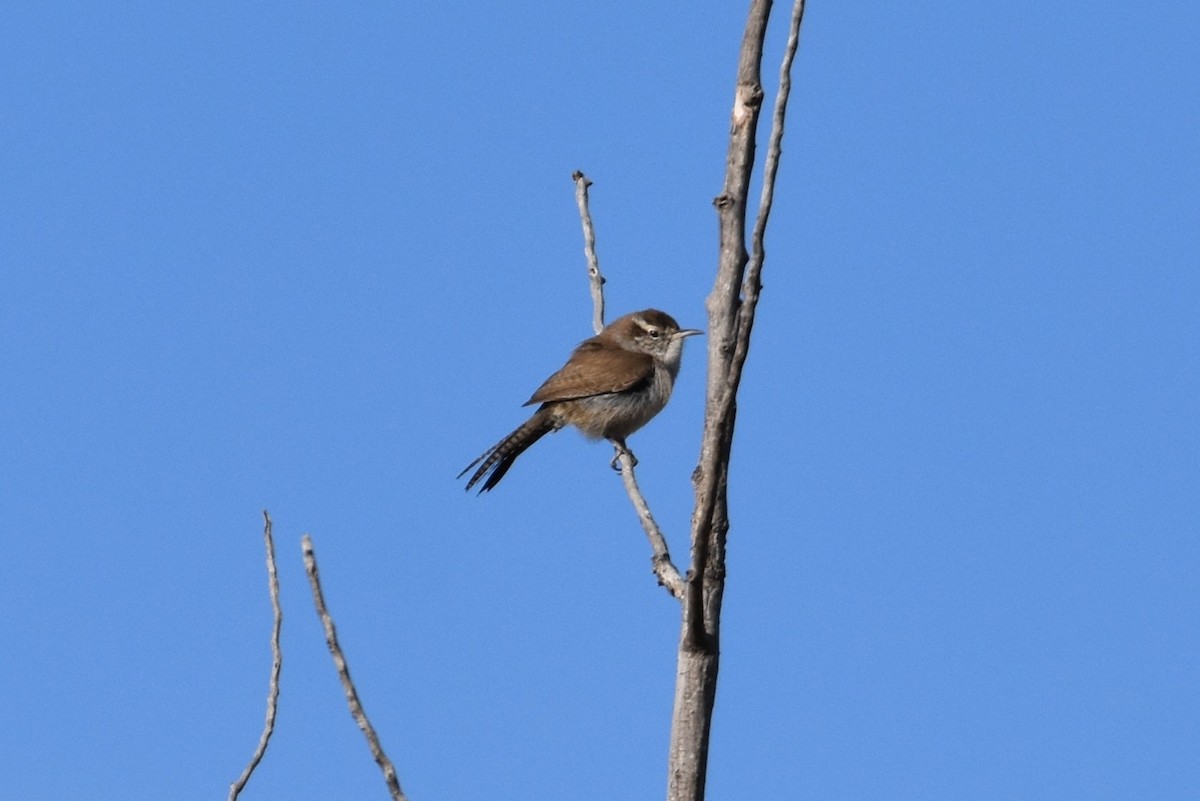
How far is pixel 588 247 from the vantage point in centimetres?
484

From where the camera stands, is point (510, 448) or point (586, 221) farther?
point (510, 448)

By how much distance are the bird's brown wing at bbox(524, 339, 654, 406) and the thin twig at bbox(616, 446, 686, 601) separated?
13.0 ft

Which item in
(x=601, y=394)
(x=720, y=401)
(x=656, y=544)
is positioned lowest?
(x=720, y=401)

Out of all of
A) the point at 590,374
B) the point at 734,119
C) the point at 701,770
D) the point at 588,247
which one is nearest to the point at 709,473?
the point at 701,770

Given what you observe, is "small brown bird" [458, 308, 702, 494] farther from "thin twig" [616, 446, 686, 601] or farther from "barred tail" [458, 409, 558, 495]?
"thin twig" [616, 446, 686, 601]

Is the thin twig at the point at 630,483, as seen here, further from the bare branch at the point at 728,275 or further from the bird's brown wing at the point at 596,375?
the bird's brown wing at the point at 596,375

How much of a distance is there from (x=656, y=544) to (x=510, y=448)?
4.92 m

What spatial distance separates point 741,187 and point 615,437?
248 inches

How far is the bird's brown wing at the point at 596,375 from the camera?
887 cm

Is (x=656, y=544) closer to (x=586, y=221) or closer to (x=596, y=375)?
(x=586, y=221)

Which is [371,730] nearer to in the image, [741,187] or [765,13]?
[741,187]

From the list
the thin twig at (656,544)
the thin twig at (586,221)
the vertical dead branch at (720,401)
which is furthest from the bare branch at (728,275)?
the thin twig at (586,221)

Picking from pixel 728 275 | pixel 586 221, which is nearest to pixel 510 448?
pixel 586 221

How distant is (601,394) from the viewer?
29.1ft
